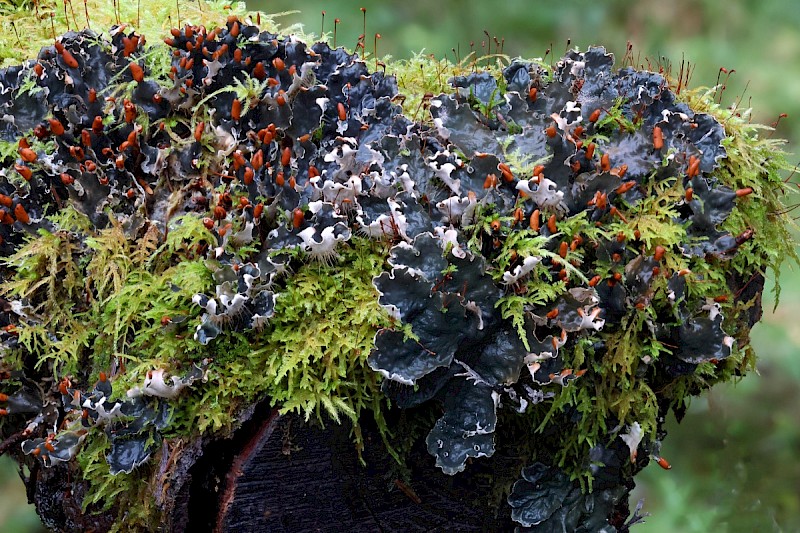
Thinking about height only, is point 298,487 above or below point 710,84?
below

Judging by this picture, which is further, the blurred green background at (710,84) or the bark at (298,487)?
the blurred green background at (710,84)

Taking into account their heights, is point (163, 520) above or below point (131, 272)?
below

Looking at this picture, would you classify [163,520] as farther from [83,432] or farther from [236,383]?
[236,383]

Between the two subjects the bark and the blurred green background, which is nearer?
the bark

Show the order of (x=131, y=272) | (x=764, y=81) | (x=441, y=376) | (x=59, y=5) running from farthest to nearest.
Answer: (x=764, y=81) < (x=59, y=5) < (x=131, y=272) < (x=441, y=376)

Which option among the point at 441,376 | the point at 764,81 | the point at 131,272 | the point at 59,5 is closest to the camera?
the point at 441,376

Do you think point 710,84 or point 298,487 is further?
point 710,84

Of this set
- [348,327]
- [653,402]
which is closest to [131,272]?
[348,327]

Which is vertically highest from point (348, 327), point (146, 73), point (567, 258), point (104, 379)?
point (146, 73)
